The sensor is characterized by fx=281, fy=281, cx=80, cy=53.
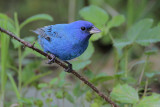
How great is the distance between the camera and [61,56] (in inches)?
82.1

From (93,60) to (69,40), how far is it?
2.59 meters

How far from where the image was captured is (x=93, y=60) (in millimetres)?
4652

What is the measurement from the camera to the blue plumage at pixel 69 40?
2062 mm

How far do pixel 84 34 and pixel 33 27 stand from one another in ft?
10.3

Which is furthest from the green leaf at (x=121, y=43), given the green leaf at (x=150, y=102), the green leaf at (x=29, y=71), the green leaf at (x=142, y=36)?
the green leaf at (x=29, y=71)

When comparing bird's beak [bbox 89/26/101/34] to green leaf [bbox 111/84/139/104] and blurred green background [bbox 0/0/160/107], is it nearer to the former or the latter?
blurred green background [bbox 0/0/160/107]

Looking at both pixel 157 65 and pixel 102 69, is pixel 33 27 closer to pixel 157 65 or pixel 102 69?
pixel 102 69

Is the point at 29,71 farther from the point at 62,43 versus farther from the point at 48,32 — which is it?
the point at 62,43

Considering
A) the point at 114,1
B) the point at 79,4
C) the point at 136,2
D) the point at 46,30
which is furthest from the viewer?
the point at 114,1

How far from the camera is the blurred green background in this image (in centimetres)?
230

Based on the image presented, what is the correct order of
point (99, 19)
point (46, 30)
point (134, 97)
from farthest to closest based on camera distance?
point (99, 19), point (46, 30), point (134, 97)

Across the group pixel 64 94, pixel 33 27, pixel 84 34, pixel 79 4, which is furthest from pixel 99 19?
pixel 33 27

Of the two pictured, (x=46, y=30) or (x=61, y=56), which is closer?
(x=61, y=56)

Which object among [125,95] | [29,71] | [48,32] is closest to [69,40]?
[48,32]
